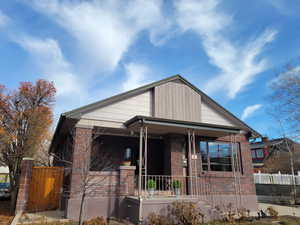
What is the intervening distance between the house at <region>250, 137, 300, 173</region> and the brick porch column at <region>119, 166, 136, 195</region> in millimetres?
18185

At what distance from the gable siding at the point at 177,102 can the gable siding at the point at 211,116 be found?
0.37 meters

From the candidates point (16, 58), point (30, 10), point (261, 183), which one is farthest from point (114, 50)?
point (261, 183)

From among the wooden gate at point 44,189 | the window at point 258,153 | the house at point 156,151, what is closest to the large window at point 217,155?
the house at point 156,151

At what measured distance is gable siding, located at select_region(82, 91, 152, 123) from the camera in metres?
10.1

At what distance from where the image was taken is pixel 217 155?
478 inches

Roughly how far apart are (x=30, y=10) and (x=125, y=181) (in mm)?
8129

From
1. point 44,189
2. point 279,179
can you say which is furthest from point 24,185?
point 279,179

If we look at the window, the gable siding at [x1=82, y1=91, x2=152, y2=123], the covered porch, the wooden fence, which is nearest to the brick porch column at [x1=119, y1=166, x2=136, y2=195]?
the covered porch

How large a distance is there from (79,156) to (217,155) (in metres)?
7.35

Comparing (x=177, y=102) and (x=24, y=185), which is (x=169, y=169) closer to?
(x=177, y=102)

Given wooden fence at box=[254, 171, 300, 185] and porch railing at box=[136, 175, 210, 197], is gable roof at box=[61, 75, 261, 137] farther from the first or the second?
wooden fence at box=[254, 171, 300, 185]

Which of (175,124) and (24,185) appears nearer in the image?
(24,185)

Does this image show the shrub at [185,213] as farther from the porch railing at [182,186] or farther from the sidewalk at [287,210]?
the sidewalk at [287,210]

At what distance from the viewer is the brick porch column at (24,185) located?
9109 mm
